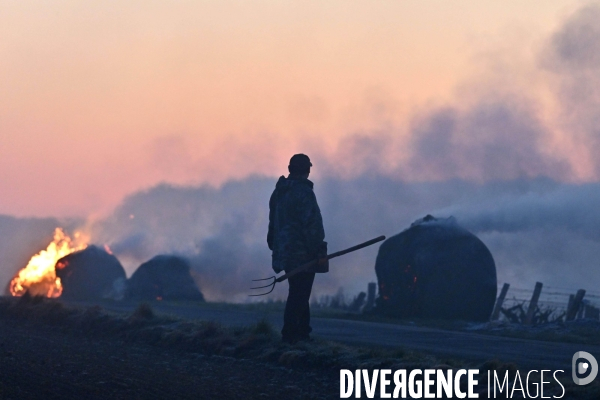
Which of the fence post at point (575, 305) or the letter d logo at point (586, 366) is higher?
the fence post at point (575, 305)

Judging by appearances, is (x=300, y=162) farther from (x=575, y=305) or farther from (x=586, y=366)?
(x=575, y=305)

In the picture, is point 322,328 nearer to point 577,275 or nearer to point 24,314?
point 24,314

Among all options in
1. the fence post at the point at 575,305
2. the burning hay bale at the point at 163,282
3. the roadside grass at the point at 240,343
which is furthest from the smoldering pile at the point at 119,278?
the roadside grass at the point at 240,343

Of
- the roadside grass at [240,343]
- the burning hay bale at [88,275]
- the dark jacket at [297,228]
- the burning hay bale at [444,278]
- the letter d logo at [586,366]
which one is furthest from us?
the burning hay bale at [88,275]

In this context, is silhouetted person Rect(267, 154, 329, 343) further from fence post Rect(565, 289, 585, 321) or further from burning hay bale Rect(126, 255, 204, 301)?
burning hay bale Rect(126, 255, 204, 301)

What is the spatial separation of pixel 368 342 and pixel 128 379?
521 centimetres

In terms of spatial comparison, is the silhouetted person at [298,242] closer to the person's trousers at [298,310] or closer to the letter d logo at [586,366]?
the person's trousers at [298,310]

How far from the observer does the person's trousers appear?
11.2m

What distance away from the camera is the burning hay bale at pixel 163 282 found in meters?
48.7

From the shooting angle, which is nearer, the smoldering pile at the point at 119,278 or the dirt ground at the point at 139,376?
the dirt ground at the point at 139,376

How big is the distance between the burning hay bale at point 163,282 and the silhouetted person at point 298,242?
37.4 metres

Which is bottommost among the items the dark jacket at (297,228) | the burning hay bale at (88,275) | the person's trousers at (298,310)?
the person's trousers at (298,310)

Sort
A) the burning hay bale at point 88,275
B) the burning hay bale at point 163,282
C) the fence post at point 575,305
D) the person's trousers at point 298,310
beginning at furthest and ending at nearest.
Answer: the burning hay bale at point 88,275 < the burning hay bale at point 163,282 < the fence post at point 575,305 < the person's trousers at point 298,310

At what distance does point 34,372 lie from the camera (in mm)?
9039
